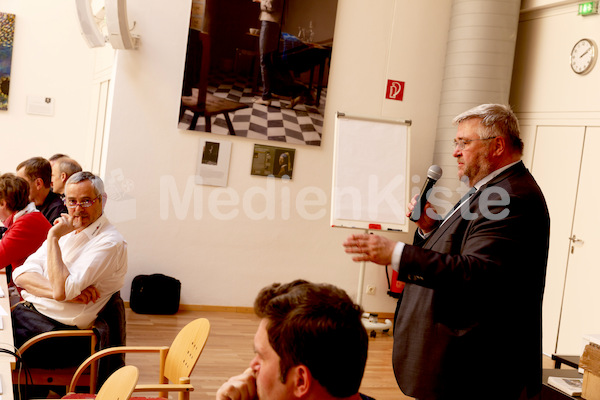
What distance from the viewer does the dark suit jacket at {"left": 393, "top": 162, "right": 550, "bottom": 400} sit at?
2.09m

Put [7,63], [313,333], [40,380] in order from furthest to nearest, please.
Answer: [7,63], [40,380], [313,333]

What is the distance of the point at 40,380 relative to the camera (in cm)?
301

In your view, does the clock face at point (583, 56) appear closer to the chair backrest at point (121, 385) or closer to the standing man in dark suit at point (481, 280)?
the standing man in dark suit at point (481, 280)

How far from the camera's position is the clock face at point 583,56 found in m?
5.82

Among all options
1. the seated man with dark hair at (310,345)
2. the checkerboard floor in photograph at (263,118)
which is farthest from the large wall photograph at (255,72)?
the seated man with dark hair at (310,345)

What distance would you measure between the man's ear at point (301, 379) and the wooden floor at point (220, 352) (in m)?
3.02

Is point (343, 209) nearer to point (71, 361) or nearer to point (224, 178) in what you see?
point (224, 178)

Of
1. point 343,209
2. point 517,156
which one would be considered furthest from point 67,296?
point 343,209

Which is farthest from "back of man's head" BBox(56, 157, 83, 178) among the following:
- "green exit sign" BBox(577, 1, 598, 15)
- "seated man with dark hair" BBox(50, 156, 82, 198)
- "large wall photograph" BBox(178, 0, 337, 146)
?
"green exit sign" BBox(577, 1, 598, 15)

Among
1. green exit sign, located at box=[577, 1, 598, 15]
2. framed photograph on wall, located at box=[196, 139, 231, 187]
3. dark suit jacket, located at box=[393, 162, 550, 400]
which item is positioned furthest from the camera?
framed photograph on wall, located at box=[196, 139, 231, 187]

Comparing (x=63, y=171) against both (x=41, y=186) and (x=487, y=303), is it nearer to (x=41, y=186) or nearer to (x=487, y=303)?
(x=41, y=186)

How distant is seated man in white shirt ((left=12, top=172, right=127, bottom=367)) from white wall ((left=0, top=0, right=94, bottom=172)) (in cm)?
437

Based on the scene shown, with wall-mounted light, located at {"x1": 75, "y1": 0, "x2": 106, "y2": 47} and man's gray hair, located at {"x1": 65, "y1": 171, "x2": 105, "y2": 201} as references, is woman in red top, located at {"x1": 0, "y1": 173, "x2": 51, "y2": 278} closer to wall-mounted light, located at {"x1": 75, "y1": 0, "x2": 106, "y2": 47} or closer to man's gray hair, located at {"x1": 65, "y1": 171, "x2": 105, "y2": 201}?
man's gray hair, located at {"x1": 65, "y1": 171, "x2": 105, "y2": 201}

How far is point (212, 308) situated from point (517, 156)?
464 cm
